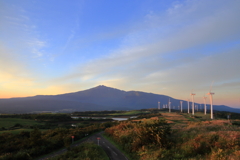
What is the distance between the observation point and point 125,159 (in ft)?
74.7

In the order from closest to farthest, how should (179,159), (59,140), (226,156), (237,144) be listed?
(226,156), (179,159), (237,144), (59,140)

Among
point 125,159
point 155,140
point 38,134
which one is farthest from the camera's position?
point 38,134

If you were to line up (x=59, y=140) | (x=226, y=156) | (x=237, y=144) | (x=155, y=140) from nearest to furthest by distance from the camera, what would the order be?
(x=226, y=156)
(x=237, y=144)
(x=155, y=140)
(x=59, y=140)

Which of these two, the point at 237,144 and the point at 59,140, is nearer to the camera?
the point at 237,144

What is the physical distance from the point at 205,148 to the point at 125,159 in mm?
10728

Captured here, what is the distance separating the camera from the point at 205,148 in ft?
66.0

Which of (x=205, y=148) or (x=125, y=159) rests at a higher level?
(x=205, y=148)

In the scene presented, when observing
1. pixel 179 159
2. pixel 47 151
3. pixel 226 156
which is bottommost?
pixel 47 151

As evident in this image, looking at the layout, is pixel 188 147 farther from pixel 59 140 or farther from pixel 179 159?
pixel 59 140

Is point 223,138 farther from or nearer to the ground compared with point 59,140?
farther from the ground

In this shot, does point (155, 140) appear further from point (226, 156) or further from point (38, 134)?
point (38, 134)

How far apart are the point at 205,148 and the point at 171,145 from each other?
15.1ft

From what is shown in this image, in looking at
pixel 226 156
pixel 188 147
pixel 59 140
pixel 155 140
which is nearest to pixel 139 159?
pixel 155 140

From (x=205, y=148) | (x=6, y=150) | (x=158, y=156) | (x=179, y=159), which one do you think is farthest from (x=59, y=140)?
(x=205, y=148)
